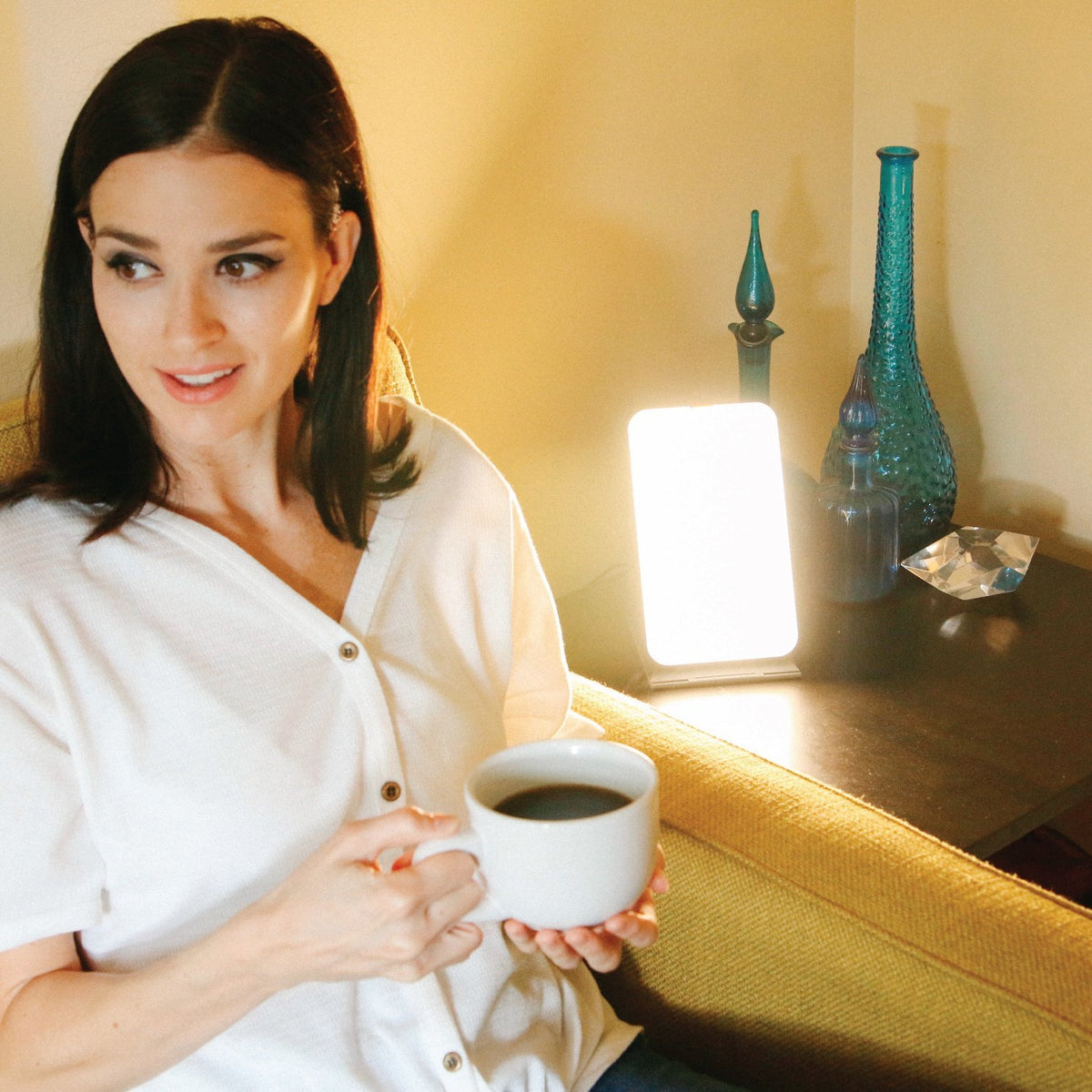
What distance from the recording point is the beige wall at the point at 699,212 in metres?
1.42

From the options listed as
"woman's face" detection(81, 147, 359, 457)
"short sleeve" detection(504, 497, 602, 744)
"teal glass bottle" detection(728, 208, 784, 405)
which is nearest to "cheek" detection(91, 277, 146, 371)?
"woman's face" detection(81, 147, 359, 457)

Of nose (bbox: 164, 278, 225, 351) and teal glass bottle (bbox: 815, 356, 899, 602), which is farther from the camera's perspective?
teal glass bottle (bbox: 815, 356, 899, 602)

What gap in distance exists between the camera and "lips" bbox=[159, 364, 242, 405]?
0.89 m

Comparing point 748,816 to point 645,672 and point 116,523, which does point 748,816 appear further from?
point 116,523

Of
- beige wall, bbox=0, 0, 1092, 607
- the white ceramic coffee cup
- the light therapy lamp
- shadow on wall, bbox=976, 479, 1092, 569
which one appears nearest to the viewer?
the white ceramic coffee cup

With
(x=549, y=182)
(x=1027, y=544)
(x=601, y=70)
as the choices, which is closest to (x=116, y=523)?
(x=549, y=182)

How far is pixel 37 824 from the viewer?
0.81 metres

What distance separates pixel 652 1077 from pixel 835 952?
177mm

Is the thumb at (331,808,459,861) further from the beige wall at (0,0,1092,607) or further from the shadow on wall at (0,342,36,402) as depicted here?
the beige wall at (0,0,1092,607)

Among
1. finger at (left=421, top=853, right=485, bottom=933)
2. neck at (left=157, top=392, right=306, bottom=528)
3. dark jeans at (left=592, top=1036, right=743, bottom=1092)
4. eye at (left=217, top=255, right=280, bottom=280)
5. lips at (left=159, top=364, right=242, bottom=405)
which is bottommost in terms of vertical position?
dark jeans at (left=592, top=1036, right=743, bottom=1092)

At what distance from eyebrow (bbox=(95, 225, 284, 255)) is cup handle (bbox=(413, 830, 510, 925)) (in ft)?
1.42

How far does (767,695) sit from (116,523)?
2.29 feet

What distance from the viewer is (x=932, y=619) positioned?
4.72 ft

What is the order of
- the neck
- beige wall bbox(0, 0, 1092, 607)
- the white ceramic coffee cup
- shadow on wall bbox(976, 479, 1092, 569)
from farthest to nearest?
shadow on wall bbox(976, 479, 1092, 569)
beige wall bbox(0, 0, 1092, 607)
the neck
the white ceramic coffee cup
